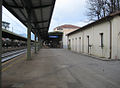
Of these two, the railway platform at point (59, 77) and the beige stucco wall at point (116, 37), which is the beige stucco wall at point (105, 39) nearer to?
the beige stucco wall at point (116, 37)

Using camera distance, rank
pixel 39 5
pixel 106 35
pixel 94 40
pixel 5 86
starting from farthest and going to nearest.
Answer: pixel 94 40
pixel 106 35
pixel 39 5
pixel 5 86

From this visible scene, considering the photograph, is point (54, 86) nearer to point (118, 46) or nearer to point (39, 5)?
point (39, 5)

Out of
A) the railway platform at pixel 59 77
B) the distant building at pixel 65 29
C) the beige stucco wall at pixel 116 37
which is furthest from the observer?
the distant building at pixel 65 29

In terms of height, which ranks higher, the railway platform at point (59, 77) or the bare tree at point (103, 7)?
the bare tree at point (103, 7)

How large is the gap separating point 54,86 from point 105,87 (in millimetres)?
1891

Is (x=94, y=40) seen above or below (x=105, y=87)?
above

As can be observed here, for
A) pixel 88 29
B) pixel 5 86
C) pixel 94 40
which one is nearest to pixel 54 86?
pixel 5 86

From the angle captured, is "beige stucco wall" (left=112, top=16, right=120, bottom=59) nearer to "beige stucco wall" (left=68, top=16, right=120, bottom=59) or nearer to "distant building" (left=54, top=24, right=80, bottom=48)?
"beige stucco wall" (left=68, top=16, right=120, bottom=59)

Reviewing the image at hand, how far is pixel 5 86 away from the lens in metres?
4.22

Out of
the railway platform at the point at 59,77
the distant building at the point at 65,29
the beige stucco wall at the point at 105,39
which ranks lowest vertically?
the railway platform at the point at 59,77

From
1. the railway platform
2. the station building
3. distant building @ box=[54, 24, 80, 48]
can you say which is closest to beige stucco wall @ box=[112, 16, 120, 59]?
the station building

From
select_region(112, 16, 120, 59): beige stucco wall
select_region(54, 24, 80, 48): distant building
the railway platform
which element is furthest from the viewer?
select_region(54, 24, 80, 48): distant building

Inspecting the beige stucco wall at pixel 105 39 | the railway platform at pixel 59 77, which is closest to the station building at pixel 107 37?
the beige stucco wall at pixel 105 39

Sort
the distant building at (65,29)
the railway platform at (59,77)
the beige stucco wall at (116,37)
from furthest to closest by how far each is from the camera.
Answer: the distant building at (65,29) → the beige stucco wall at (116,37) → the railway platform at (59,77)
